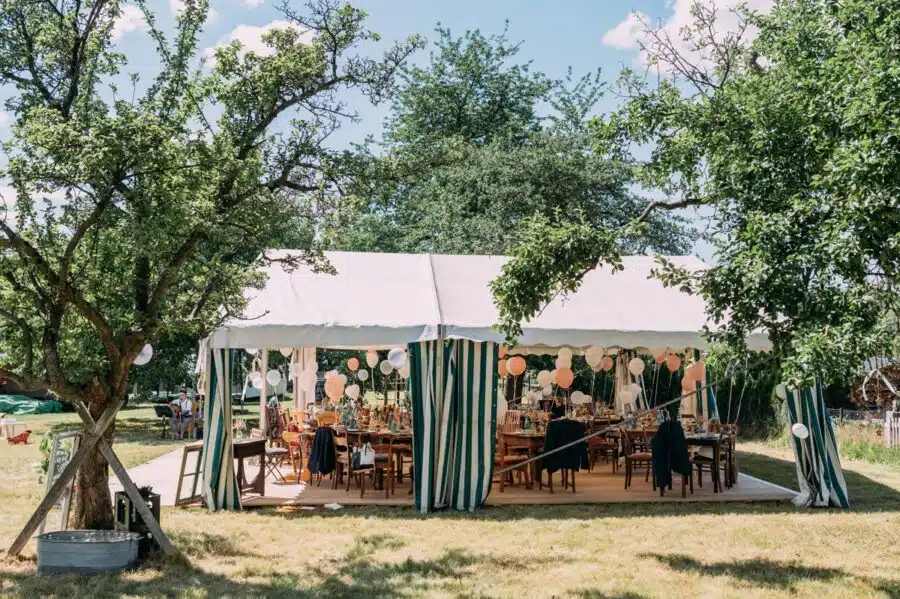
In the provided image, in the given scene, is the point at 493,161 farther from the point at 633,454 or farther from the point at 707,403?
the point at 633,454

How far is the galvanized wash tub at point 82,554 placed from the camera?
612 cm

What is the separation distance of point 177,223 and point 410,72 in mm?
20189

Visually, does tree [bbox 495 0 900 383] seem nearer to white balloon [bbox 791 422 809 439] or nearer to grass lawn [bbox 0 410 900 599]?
grass lawn [bbox 0 410 900 599]

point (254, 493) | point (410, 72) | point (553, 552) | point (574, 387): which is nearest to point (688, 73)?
point (553, 552)

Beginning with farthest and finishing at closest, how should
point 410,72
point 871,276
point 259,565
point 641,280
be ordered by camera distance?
point 410,72 → point 641,280 → point 259,565 → point 871,276

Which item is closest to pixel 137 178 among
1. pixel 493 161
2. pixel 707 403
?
pixel 707 403

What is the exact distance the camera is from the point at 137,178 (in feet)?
19.0

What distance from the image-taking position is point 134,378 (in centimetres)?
1950

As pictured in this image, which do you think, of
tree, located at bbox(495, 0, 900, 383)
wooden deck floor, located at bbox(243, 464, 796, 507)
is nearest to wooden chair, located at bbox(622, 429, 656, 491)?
wooden deck floor, located at bbox(243, 464, 796, 507)

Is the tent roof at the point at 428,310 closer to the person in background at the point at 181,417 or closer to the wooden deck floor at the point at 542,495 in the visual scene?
the wooden deck floor at the point at 542,495

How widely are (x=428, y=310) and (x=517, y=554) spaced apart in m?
3.26

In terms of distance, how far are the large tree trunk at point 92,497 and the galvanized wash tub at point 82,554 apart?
0.46 metres

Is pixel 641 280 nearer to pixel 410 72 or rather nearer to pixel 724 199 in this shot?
pixel 724 199

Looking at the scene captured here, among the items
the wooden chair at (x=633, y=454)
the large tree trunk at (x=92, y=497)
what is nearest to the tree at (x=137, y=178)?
the large tree trunk at (x=92, y=497)
